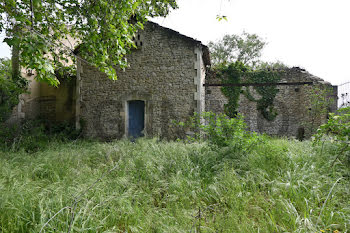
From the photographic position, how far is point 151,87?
8.08 m

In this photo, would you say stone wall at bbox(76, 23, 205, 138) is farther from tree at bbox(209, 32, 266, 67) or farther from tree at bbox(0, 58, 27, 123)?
tree at bbox(209, 32, 266, 67)

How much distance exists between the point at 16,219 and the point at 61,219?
0.47 m

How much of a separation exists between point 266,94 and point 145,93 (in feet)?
20.5

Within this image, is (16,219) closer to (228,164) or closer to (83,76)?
(228,164)

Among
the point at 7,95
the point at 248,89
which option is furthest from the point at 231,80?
the point at 7,95

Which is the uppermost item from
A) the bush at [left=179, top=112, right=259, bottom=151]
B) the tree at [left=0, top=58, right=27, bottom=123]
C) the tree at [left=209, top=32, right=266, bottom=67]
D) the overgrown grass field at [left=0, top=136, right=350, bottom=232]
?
the tree at [left=209, top=32, right=266, bottom=67]

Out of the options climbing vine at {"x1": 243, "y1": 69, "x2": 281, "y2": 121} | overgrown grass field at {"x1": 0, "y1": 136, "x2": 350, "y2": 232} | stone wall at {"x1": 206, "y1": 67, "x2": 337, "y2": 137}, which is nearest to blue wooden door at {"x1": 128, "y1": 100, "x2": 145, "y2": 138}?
stone wall at {"x1": 206, "y1": 67, "x2": 337, "y2": 137}

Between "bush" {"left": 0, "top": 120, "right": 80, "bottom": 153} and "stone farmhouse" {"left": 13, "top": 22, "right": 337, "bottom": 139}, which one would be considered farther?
"stone farmhouse" {"left": 13, "top": 22, "right": 337, "bottom": 139}

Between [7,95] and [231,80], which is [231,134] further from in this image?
[7,95]

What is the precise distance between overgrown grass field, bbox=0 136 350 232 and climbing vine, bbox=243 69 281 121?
6.13 m

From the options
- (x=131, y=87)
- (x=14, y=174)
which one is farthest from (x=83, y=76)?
(x=14, y=174)

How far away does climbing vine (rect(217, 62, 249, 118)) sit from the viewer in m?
9.67

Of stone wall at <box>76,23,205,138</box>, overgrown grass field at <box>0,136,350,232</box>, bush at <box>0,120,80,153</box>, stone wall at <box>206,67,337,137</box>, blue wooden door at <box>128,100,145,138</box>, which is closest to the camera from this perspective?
overgrown grass field at <box>0,136,350,232</box>

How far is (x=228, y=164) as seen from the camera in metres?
3.54
